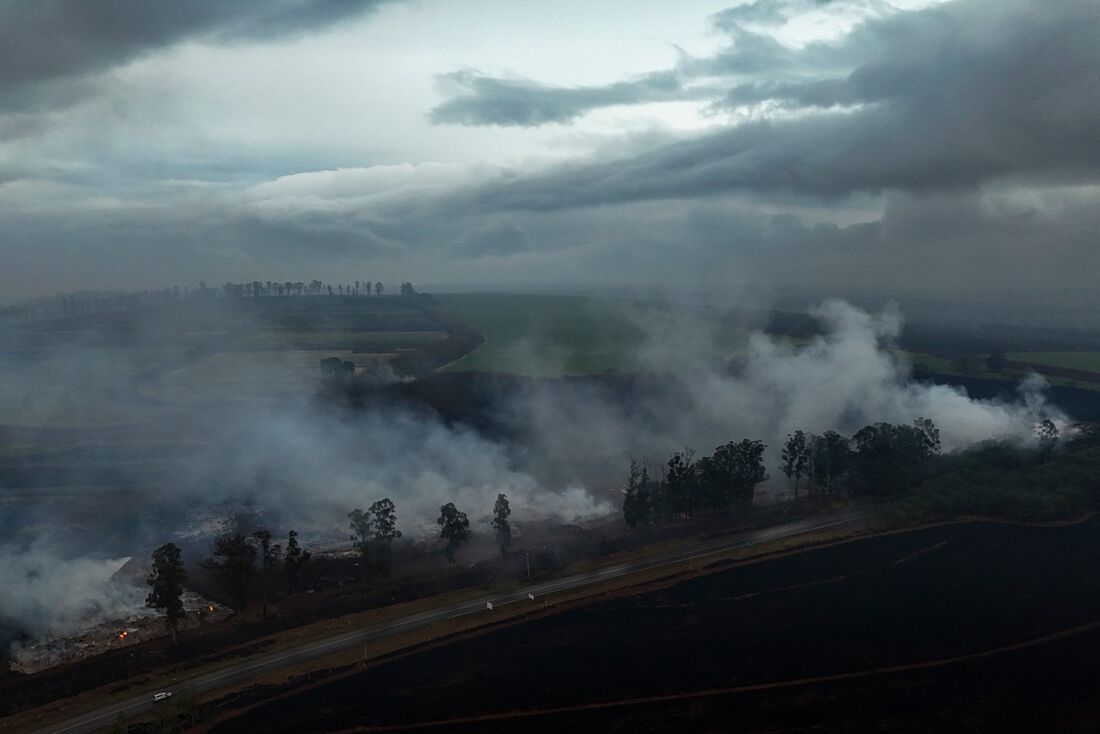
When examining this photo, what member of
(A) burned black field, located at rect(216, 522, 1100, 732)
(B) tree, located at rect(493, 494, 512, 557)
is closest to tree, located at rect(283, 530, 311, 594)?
(A) burned black field, located at rect(216, 522, 1100, 732)

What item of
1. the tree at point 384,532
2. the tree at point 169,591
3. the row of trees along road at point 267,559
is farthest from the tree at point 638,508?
the tree at point 169,591

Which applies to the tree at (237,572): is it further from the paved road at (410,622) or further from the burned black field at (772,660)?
the burned black field at (772,660)

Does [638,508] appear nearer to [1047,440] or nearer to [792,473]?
[792,473]

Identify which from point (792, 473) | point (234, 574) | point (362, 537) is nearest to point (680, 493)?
point (792, 473)

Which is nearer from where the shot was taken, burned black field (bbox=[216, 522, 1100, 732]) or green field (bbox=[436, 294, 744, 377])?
burned black field (bbox=[216, 522, 1100, 732])

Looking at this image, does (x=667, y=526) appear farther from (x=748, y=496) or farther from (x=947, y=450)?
(x=947, y=450)

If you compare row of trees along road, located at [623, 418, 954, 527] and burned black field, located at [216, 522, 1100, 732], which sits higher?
row of trees along road, located at [623, 418, 954, 527]

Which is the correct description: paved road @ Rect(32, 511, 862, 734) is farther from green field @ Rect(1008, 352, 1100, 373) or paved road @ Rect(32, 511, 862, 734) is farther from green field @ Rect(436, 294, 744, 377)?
green field @ Rect(1008, 352, 1100, 373)

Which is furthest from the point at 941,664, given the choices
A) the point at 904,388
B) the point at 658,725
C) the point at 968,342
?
the point at 968,342
